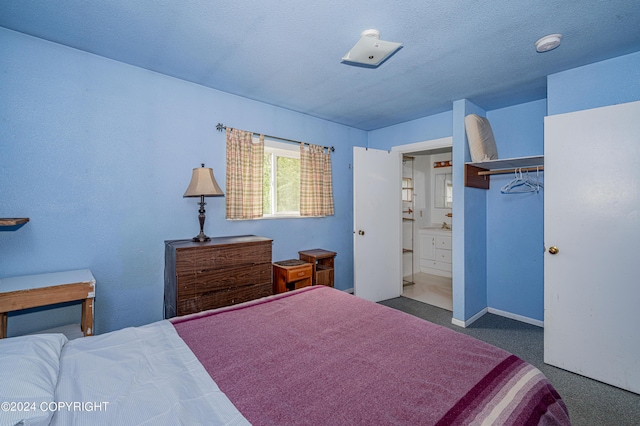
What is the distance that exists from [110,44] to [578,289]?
419 centimetres

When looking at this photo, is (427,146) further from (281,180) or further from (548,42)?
(281,180)

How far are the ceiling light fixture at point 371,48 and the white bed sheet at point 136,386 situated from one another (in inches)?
80.4

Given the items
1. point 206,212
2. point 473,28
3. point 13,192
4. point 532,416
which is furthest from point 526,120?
point 13,192

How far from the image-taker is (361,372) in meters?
1.14

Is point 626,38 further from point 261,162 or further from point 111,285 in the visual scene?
point 111,285

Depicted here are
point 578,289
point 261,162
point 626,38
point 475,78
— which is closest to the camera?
point 626,38

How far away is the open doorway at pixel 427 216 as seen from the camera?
5367mm

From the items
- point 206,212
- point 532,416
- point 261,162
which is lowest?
point 532,416

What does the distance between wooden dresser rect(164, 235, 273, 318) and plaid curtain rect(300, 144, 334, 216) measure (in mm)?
1112

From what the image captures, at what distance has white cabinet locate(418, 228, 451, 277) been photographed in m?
5.28

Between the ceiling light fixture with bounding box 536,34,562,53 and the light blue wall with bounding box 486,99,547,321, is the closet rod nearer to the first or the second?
the light blue wall with bounding box 486,99,547,321

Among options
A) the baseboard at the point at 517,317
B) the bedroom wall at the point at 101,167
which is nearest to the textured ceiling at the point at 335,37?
the bedroom wall at the point at 101,167

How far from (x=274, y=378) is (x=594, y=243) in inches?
103

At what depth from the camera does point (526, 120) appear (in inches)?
131
